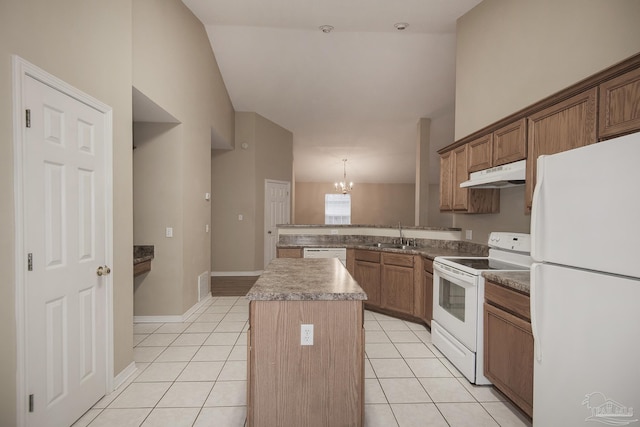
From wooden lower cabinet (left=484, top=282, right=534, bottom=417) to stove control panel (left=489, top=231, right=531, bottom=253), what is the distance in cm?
53

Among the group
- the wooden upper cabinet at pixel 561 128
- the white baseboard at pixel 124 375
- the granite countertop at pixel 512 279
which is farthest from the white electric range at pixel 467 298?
the white baseboard at pixel 124 375

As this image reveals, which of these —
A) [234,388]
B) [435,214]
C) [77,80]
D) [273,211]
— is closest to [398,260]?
[234,388]

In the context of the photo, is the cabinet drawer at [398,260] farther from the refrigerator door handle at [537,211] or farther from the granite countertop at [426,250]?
the refrigerator door handle at [537,211]


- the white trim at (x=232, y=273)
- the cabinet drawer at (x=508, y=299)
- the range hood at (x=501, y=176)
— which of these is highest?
the range hood at (x=501, y=176)

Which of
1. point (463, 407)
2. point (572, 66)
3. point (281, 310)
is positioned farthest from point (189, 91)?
point (463, 407)

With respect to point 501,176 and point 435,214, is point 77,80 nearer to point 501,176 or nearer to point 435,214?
point 501,176

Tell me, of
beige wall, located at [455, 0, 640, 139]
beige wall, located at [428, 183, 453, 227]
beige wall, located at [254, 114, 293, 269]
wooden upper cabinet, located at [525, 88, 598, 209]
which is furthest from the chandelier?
wooden upper cabinet, located at [525, 88, 598, 209]

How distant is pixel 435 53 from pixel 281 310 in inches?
184

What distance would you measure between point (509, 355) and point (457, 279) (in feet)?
Answer: 2.24

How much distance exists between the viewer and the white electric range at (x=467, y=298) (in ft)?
7.96

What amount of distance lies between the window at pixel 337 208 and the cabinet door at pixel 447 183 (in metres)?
7.98

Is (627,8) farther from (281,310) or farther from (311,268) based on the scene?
(281,310)

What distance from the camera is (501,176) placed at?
2.60 metres

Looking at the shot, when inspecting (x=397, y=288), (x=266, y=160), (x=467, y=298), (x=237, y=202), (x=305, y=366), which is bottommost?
(x=397, y=288)
